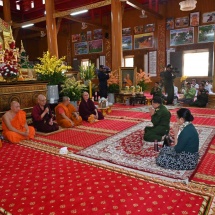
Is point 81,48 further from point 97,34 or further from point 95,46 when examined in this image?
point 97,34

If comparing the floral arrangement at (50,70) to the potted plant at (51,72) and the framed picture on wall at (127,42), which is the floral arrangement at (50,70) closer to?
the potted plant at (51,72)

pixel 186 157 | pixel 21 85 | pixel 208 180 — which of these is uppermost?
pixel 21 85

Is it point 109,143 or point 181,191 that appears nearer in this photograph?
point 181,191

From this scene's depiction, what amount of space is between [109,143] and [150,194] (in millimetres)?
1678

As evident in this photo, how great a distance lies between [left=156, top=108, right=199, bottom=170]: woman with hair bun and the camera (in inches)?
97.7

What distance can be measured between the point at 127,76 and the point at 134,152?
18.8ft

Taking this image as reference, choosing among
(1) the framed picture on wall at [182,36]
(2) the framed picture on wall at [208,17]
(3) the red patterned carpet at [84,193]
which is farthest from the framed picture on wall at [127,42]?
(3) the red patterned carpet at [84,193]

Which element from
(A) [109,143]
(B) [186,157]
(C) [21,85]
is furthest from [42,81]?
(B) [186,157]

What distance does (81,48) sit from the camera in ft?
51.2

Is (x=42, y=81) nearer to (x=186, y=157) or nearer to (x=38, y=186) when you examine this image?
(x=38, y=186)

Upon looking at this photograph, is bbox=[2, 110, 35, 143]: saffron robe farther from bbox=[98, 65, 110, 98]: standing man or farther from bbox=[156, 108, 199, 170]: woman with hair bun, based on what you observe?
bbox=[98, 65, 110, 98]: standing man

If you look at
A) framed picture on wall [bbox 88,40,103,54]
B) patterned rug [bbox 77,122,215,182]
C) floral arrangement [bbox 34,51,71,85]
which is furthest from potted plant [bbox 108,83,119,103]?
framed picture on wall [bbox 88,40,103,54]

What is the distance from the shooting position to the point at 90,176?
2.53 meters

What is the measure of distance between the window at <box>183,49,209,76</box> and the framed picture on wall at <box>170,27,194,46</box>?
603 millimetres
